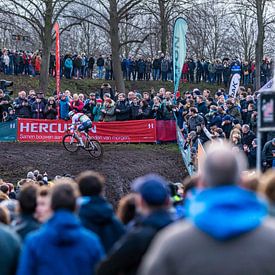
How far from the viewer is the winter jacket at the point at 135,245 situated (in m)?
4.83

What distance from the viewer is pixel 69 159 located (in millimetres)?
23062

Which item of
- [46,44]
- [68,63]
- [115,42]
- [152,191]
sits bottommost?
[152,191]

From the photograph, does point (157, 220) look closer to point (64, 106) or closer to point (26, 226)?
point (26, 226)

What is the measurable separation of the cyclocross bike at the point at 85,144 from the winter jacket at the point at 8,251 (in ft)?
56.0

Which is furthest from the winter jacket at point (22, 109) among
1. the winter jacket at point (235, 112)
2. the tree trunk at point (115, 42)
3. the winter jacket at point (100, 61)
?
the winter jacket at point (100, 61)

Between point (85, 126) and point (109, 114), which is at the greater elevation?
point (109, 114)

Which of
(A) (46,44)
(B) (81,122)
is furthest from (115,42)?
(B) (81,122)

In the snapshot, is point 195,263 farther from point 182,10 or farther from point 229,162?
point 182,10

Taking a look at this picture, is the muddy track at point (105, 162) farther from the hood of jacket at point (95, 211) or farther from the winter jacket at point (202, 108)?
the hood of jacket at point (95, 211)

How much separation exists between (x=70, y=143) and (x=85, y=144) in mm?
820

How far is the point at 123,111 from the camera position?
84.7 ft

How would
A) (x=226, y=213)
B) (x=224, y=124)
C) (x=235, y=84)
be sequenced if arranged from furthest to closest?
(x=235, y=84) < (x=224, y=124) < (x=226, y=213)

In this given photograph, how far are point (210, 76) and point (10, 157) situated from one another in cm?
1863

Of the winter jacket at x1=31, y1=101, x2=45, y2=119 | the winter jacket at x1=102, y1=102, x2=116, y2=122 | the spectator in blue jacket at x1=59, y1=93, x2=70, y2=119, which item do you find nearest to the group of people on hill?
the winter jacket at x1=102, y1=102, x2=116, y2=122
